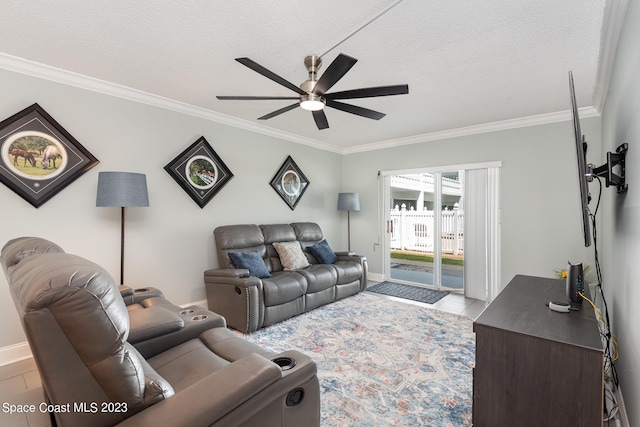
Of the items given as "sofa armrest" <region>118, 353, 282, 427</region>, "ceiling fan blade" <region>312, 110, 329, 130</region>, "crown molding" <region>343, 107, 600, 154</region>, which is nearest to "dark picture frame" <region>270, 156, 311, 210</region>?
"crown molding" <region>343, 107, 600, 154</region>

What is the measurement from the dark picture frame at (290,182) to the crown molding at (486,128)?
145 cm

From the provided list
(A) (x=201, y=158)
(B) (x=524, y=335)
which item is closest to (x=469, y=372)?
(B) (x=524, y=335)

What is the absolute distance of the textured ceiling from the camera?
193cm

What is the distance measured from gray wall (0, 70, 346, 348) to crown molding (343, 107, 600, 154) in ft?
6.38

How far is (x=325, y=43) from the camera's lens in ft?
7.52

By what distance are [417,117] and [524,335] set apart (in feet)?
10.6

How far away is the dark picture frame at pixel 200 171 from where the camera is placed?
144 inches

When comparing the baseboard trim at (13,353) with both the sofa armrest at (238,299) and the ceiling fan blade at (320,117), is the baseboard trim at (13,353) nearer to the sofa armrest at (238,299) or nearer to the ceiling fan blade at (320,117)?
the sofa armrest at (238,299)

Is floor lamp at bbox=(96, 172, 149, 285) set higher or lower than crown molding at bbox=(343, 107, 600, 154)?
lower

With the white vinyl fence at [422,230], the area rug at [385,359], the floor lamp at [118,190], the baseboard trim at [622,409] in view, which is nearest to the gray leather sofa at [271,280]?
the area rug at [385,359]

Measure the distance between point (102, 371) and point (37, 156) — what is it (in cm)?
281

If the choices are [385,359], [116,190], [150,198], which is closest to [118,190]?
[116,190]

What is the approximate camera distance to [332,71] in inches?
77.1

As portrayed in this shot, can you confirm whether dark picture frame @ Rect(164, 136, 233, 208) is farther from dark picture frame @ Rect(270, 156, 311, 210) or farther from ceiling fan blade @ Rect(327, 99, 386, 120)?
ceiling fan blade @ Rect(327, 99, 386, 120)
